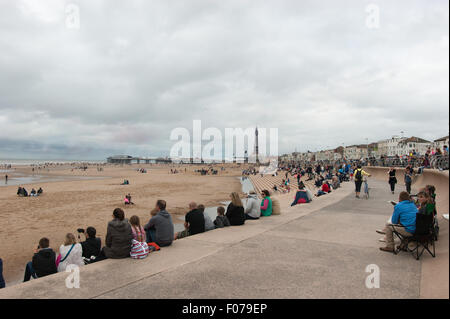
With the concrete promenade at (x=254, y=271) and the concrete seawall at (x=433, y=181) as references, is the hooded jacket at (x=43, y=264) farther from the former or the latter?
the concrete seawall at (x=433, y=181)

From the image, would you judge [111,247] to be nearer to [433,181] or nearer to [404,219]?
[404,219]

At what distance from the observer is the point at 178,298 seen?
11.1 ft

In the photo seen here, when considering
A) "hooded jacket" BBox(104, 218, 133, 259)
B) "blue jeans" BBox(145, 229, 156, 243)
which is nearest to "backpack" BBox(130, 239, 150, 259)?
"hooded jacket" BBox(104, 218, 133, 259)

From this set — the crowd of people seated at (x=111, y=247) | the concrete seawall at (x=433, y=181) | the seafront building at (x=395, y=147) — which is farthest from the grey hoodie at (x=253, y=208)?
the seafront building at (x=395, y=147)

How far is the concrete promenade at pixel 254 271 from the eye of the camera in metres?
3.51

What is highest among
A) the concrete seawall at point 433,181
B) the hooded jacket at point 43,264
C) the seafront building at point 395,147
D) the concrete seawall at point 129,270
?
the seafront building at point 395,147

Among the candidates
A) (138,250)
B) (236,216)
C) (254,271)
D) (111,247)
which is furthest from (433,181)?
(111,247)

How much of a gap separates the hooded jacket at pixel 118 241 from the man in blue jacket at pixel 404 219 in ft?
16.4

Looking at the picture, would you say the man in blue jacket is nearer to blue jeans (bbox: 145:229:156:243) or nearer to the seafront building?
blue jeans (bbox: 145:229:156:243)

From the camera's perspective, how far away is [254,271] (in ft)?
13.8

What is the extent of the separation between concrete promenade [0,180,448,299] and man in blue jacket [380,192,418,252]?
1.03ft

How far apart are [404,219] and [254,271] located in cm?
304

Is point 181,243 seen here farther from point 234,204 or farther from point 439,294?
point 439,294

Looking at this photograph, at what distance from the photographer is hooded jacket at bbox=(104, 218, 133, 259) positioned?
4953 mm
